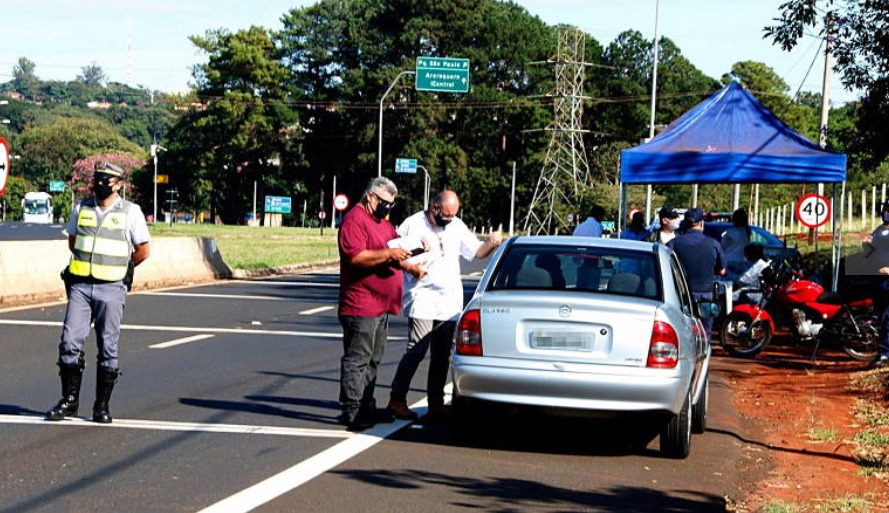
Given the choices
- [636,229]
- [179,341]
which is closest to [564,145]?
[636,229]

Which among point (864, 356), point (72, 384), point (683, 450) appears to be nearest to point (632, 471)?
point (683, 450)

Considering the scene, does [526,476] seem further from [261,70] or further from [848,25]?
[261,70]

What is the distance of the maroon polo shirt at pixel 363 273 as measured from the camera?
9.54m

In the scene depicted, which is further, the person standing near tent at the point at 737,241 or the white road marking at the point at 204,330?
the person standing near tent at the point at 737,241

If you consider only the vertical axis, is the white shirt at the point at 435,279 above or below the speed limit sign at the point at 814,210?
below

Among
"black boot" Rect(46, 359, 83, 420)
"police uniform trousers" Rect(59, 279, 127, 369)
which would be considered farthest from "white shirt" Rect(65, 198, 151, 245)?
"black boot" Rect(46, 359, 83, 420)

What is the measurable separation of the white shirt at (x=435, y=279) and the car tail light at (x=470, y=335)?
1046 millimetres

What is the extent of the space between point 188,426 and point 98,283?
1.16 meters

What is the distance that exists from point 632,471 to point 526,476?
0.77m

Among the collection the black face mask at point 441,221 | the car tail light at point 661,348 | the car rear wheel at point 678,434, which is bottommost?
the car rear wheel at point 678,434

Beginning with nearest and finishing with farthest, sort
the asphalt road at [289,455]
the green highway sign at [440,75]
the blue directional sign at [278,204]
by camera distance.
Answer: the asphalt road at [289,455], the green highway sign at [440,75], the blue directional sign at [278,204]

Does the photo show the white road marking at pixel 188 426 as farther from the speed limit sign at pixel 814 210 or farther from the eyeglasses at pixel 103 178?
the speed limit sign at pixel 814 210

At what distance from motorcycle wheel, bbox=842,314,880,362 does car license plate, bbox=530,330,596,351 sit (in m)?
8.21

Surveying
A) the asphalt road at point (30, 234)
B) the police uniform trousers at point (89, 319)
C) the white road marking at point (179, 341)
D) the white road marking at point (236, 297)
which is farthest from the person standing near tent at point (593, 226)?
the asphalt road at point (30, 234)
